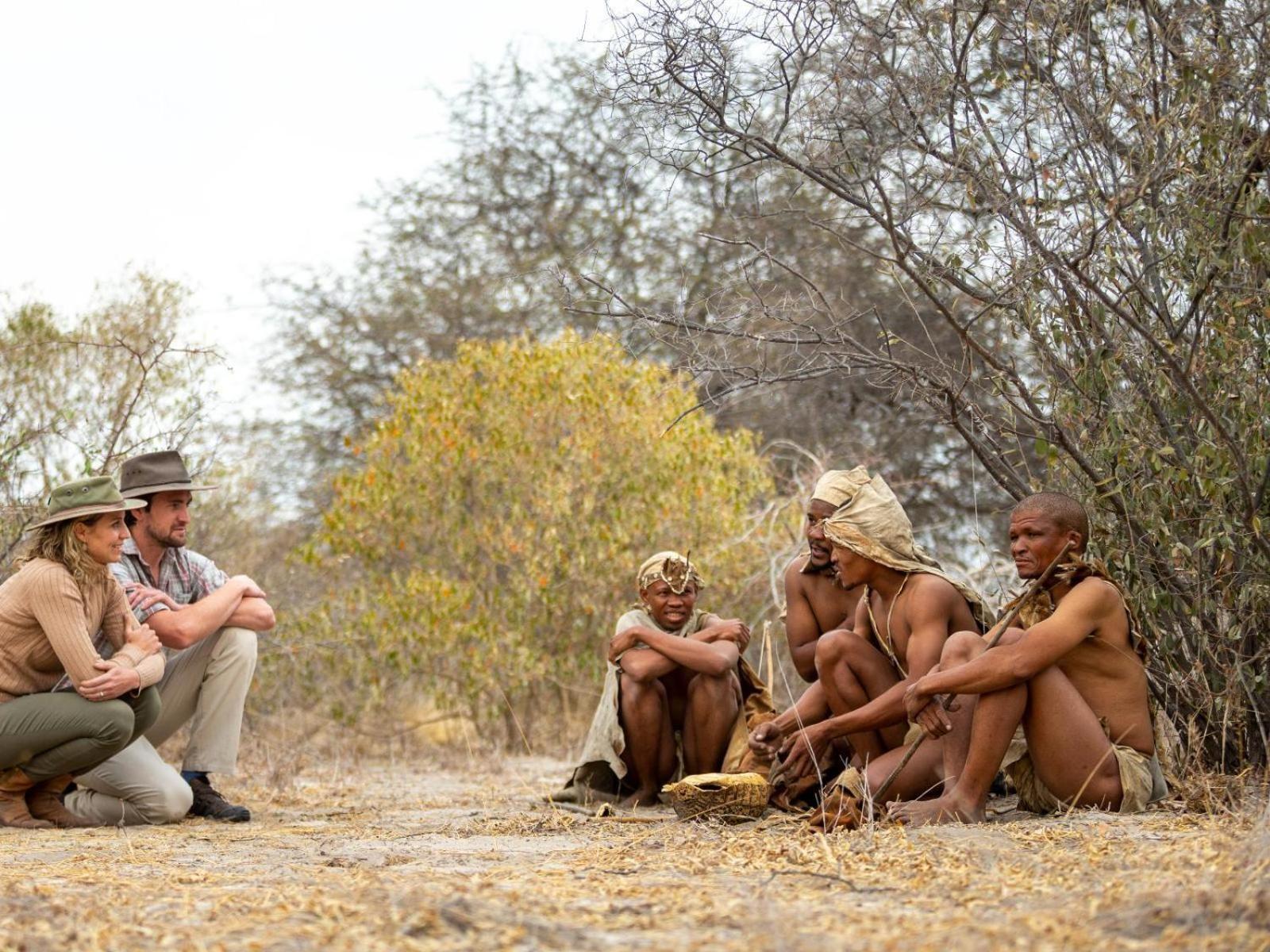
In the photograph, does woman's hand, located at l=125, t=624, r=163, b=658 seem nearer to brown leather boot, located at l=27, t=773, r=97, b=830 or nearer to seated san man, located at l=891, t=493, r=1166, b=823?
brown leather boot, located at l=27, t=773, r=97, b=830

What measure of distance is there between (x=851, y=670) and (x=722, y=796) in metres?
0.61

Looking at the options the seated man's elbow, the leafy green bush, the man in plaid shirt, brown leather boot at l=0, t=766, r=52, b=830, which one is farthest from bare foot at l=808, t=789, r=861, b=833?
the leafy green bush

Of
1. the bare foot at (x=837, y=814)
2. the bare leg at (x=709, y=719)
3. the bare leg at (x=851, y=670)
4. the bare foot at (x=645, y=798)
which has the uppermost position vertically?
the bare leg at (x=851, y=670)

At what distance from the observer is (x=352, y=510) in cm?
1004

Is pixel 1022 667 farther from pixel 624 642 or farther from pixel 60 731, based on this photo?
pixel 60 731

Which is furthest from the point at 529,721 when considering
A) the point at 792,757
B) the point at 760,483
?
the point at 792,757

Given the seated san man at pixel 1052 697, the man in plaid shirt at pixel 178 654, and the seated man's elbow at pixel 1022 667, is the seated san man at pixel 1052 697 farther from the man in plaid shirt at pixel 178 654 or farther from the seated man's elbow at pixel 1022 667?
the man in plaid shirt at pixel 178 654

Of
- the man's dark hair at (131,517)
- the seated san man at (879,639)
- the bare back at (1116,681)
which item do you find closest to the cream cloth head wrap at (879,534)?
the seated san man at (879,639)

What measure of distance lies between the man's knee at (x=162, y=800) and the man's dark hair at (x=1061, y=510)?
3.32 m

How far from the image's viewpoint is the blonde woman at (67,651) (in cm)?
534

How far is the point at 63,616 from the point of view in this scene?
17.4 ft

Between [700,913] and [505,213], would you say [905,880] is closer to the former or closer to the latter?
[700,913]

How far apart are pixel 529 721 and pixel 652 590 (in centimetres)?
436

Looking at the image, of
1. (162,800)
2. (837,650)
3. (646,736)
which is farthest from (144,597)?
(837,650)
